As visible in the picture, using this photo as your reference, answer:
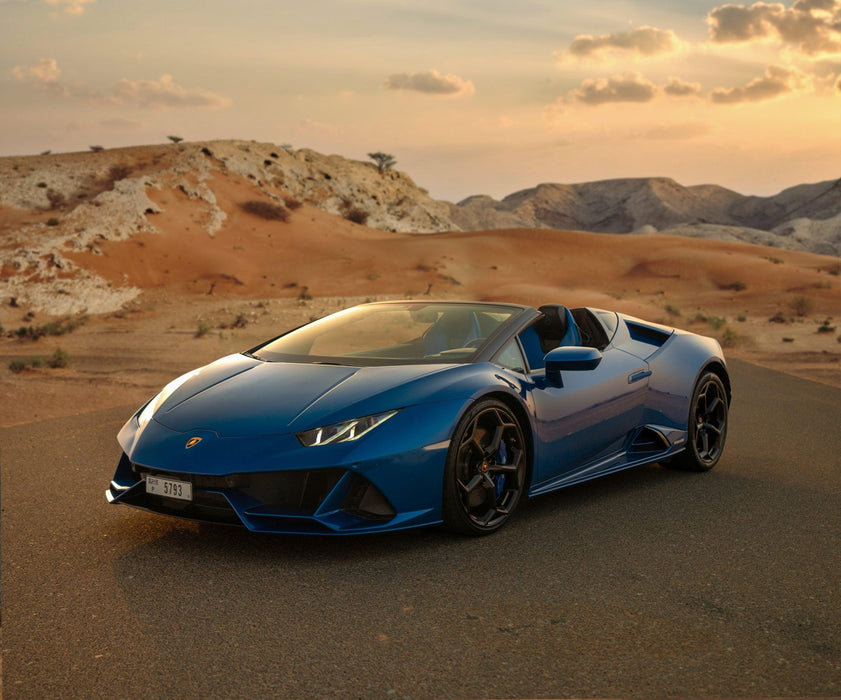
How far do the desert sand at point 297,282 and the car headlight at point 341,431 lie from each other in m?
7.12

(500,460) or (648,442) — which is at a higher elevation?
(500,460)

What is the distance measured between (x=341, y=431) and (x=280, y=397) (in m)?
0.53

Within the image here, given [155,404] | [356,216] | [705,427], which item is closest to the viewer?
[155,404]

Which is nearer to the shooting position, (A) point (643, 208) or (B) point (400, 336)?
(B) point (400, 336)

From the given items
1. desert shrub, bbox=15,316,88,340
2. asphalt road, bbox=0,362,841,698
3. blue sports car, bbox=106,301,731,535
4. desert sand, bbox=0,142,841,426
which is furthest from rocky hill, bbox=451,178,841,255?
asphalt road, bbox=0,362,841,698

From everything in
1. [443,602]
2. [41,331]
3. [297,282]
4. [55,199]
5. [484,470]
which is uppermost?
[55,199]

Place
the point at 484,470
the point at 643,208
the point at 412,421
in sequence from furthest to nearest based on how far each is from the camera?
the point at 643,208 → the point at 484,470 → the point at 412,421

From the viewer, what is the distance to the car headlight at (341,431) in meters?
4.53

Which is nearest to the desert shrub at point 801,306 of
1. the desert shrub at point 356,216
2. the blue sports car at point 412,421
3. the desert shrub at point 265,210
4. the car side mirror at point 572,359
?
the blue sports car at point 412,421

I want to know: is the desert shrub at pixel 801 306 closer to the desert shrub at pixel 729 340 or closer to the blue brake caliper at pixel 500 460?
the desert shrub at pixel 729 340

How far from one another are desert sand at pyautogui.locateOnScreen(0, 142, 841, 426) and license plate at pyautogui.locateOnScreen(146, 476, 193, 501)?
6625 millimetres

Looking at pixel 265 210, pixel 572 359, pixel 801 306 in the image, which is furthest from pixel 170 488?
pixel 265 210

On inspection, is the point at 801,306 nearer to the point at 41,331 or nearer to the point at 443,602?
the point at 41,331

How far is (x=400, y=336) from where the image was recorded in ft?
20.3
